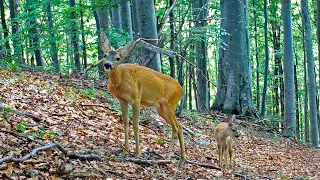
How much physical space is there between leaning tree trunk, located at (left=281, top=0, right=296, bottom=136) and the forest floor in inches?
98.4

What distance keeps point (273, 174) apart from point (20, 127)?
5175 millimetres

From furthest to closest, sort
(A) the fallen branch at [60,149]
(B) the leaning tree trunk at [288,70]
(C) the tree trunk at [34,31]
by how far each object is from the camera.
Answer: (B) the leaning tree trunk at [288,70] < (C) the tree trunk at [34,31] < (A) the fallen branch at [60,149]

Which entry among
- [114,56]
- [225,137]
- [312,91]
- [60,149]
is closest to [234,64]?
[312,91]

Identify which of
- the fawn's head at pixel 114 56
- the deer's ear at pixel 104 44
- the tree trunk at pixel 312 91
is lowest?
the tree trunk at pixel 312 91

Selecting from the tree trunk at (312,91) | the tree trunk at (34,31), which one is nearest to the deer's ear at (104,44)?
the tree trunk at (34,31)

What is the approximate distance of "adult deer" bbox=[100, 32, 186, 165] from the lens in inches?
230

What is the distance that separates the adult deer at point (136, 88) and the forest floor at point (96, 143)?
55cm

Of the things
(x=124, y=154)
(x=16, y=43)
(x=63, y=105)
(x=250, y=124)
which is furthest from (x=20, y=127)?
(x=250, y=124)

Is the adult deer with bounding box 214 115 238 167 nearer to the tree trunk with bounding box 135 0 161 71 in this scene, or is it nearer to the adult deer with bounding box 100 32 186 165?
the adult deer with bounding box 100 32 186 165

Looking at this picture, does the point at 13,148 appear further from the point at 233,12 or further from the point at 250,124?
the point at 233,12

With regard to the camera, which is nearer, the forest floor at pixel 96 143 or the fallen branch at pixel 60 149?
the fallen branch at pixel 60 149

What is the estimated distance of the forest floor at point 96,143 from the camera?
4984 mm

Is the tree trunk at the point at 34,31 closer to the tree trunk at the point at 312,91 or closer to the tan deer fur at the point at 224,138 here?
the tan deer fur at the point at 224,138

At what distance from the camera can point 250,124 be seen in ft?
47.3
